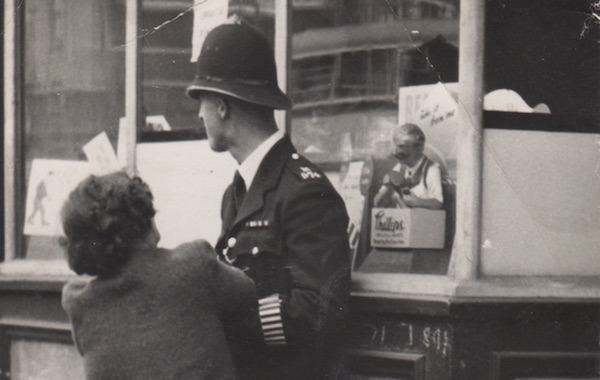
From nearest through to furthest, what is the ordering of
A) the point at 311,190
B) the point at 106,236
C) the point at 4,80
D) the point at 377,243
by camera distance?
the point at 106,236 < the point at 311,190 < the point at 377,243 < the point at 4,80

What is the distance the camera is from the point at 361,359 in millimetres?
4137

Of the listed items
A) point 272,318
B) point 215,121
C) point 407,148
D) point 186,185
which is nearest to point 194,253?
point 272,318

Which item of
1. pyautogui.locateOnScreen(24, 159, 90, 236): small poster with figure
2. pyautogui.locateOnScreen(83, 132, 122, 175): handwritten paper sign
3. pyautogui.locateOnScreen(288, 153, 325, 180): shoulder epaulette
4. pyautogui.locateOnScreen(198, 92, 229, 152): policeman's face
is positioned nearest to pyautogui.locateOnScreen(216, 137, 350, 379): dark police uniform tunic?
pyautogui.locateOnScreen(288, 153, 325, 180): shoulder epaulette

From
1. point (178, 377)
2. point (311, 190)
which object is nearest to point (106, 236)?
point (178, 377)

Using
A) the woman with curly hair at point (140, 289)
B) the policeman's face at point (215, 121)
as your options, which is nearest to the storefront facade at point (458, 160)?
the policeman's face at point (215, 121)

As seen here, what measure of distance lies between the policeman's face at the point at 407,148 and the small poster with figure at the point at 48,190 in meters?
1.90

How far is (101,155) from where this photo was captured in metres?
5.52

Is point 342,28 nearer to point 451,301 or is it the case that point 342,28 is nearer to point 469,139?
point 469,139

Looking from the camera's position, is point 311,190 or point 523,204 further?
point 523,204

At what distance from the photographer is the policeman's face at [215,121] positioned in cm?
394

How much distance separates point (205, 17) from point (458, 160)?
1515mm

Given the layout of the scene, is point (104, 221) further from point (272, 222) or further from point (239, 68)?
point (239, 68)

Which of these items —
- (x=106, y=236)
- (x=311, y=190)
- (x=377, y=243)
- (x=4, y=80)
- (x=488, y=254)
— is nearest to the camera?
(x=106, y=236)

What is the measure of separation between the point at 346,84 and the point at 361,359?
43.5 inches
